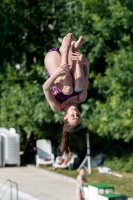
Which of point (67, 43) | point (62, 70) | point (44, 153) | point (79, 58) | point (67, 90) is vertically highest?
point (67, 43)

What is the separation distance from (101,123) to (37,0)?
5909mm

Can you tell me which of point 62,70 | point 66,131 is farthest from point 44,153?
point 62,70

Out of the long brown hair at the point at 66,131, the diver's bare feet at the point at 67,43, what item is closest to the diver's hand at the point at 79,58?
the diver's bare feet at the point at 67,43

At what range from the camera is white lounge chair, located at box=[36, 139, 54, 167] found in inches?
875

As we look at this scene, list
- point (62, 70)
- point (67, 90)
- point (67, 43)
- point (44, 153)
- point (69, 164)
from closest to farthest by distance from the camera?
point (62, 70)
point (67, 90)
point (67, 43)
point (69, 164)
point (44, 153)

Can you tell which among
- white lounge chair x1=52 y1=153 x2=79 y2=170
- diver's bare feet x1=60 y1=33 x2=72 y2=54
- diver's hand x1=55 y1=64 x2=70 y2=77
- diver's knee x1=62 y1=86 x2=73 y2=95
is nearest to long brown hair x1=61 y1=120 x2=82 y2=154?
diver's knee x1=62 y1=86 x2=73 y2=95

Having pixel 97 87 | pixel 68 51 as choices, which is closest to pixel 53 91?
pixel 68 51

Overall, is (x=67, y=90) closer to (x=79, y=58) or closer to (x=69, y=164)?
(x=79, y=58)

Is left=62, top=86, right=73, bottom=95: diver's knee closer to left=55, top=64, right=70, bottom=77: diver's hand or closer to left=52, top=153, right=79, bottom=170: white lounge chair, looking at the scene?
left=55, top=64, right=70, bottom=77: diver's hand

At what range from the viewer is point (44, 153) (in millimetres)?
22312

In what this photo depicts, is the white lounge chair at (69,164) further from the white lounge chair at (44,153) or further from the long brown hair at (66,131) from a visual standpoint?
the long brown hair at (66,131)

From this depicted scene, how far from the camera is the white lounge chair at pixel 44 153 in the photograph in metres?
22.2

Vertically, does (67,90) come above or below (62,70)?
below

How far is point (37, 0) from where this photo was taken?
2277 cm
